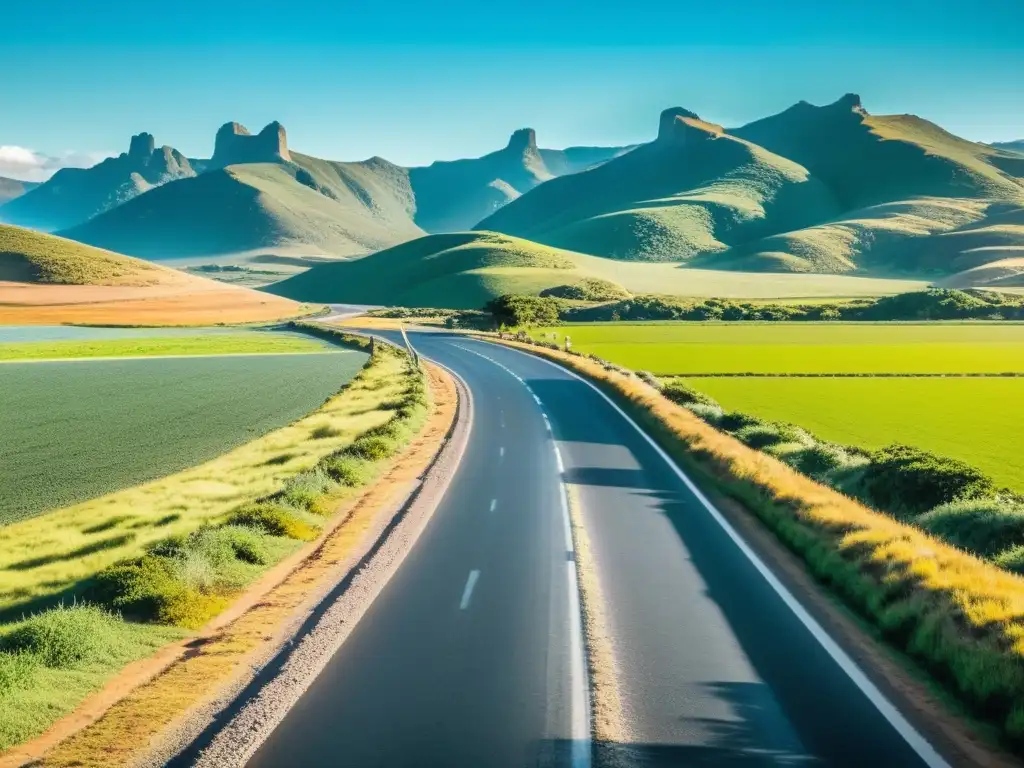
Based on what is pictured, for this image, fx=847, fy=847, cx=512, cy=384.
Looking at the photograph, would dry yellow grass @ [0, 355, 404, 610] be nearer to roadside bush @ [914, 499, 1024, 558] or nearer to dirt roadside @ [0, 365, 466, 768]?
dirt roadside @ [0, 365, 466, 768]

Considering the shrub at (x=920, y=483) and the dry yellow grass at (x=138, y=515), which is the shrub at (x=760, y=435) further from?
the dry yellow grass at (x=138, y=515)

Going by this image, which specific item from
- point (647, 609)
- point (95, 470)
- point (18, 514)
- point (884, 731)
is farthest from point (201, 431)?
point (884, 731)

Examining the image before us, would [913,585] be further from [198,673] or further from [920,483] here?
[198,673]

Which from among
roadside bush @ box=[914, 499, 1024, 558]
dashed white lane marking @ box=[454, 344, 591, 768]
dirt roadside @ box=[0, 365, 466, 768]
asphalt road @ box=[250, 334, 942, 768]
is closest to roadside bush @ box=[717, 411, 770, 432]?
roadside bush @ box=[914, 499, 1024, 558]

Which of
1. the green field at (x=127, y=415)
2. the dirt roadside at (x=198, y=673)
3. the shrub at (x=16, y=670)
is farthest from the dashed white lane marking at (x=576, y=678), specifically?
the green field at (x=127, y=415)

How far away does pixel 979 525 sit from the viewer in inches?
672

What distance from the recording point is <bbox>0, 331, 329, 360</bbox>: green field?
78688 mm

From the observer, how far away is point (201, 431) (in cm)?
3425

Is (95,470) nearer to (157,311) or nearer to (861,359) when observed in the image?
(861,359)

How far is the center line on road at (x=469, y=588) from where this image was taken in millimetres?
12984

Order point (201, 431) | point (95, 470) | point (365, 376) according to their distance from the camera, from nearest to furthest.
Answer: point (95, 470)
point (201, 431)
point (365, 376)

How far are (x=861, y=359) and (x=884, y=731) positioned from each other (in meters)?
65.1

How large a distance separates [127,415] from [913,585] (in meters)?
35.4

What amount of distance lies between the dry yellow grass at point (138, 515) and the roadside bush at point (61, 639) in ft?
11.4
